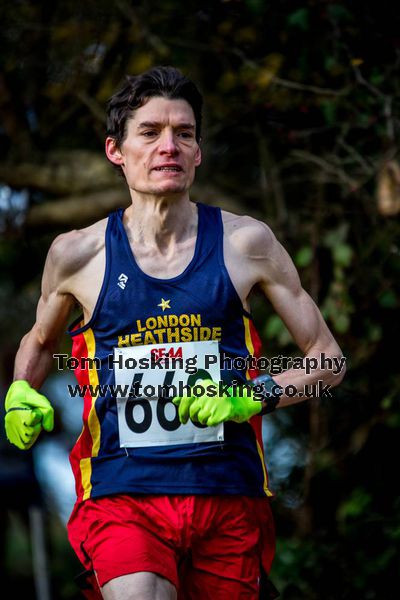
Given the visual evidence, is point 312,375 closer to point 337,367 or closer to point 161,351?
point 337,367

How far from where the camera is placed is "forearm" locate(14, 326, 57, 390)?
423cm

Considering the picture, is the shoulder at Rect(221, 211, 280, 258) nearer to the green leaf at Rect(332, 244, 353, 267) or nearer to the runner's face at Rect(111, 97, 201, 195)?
the runner's face at Rect(111, 97, 201, 195)

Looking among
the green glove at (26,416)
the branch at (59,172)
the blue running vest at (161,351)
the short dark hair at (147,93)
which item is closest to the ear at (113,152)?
the short dark hair at (147,93)

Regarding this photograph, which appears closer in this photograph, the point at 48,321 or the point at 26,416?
the point at 26,416

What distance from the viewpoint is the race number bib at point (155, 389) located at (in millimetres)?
3871

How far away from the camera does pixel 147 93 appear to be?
13.5 feet

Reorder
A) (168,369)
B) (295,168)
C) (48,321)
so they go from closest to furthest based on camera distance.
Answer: (168,369)
(48,321)
(295,168)

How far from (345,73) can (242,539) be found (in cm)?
352

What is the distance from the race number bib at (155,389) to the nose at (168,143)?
69 centimetres

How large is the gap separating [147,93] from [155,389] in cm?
110

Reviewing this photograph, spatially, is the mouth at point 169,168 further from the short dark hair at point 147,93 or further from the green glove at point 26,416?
the green glove at point 26,416

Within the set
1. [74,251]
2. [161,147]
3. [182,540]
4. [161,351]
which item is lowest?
[182,540]

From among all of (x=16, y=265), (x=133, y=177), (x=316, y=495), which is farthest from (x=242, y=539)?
(x=16, y=265)

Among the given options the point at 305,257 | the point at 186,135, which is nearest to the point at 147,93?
the point at 186,135
